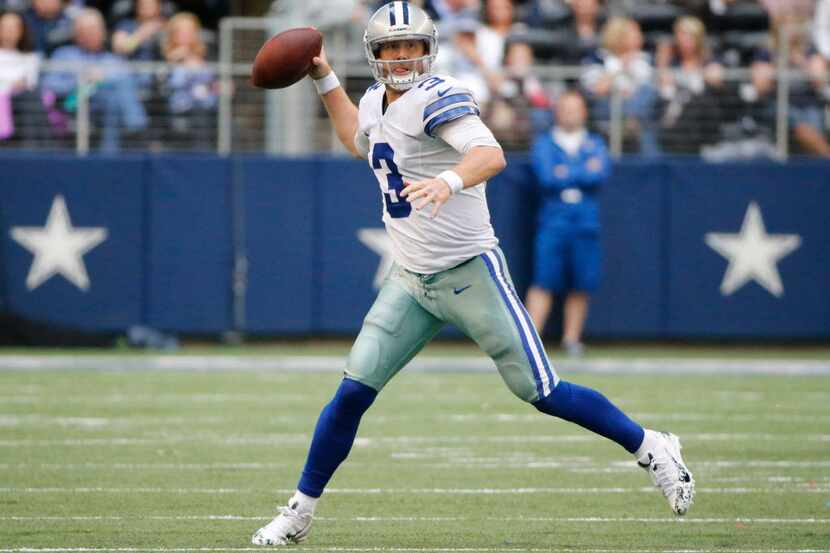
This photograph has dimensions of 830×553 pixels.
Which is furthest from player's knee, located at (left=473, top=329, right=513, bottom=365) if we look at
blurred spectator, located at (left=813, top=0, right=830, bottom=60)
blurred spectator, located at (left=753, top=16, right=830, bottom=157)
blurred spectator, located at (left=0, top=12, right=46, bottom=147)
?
blurred spectator, located at (left=813, top=0, right=830, bottom=60)

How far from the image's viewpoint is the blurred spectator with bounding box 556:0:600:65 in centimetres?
1323

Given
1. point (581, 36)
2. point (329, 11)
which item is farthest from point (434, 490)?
point (329, 11)

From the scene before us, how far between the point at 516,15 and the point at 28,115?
174 inches

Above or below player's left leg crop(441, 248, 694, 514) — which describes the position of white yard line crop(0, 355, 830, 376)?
below

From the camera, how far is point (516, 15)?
547 inches

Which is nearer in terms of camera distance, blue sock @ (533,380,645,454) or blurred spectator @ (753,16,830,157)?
blue sock @ (533,380,645,454)

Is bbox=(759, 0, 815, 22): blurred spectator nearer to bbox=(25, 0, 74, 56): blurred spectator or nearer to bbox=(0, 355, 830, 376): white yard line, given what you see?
bbox=(0, 355, 830, 376): white yard line

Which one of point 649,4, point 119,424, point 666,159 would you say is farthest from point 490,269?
point 649,4

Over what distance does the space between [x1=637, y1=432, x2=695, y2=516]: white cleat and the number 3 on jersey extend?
120 centimetres

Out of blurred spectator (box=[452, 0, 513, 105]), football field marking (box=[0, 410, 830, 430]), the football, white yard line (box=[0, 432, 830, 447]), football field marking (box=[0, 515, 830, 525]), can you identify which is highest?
the football

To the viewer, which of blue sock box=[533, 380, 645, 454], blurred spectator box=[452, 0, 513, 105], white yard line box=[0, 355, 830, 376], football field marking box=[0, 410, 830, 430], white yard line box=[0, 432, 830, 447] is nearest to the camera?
blue sock box=[533, 380, 645, 454]

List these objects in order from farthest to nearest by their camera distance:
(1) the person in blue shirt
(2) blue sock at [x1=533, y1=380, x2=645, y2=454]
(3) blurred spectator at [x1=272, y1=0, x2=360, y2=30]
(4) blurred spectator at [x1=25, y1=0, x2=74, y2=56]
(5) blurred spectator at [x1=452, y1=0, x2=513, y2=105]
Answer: (3) blurred spectator at [x1=272, y1=0, x2=360, y2=30]
(4) blurred spectator at [x1=25, y1=0, x2=74, y2=56]
(5) blurred spectator at [x1=452, y1=0, x2=513, y2=105]
(1) the person in blue shirt
(2) blue sock at [x1=533, y1=380, x2=645, y2=454]

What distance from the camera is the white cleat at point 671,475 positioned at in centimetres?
534

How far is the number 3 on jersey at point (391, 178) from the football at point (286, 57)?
1.59ft
